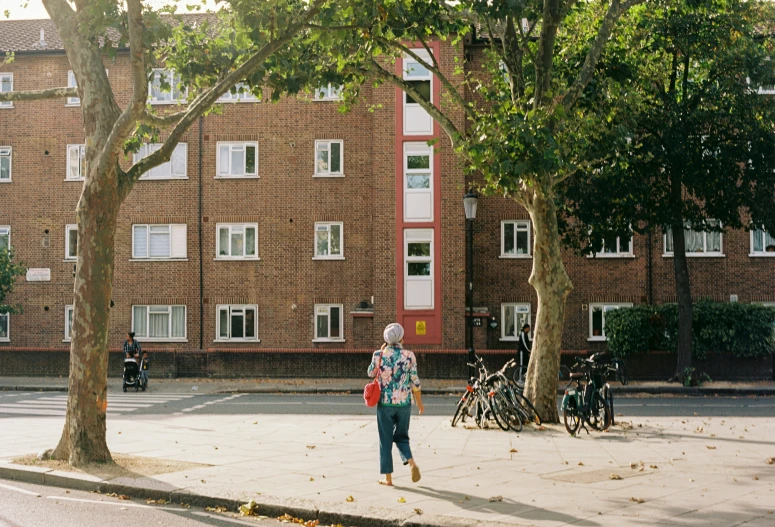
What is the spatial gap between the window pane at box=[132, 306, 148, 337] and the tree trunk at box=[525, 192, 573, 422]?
868 inches

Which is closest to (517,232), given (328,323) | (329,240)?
(329,240)

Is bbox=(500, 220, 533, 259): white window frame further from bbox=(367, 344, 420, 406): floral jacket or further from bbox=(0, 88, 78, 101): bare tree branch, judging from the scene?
bbox=(367, 344, 420, 406): floral jacket

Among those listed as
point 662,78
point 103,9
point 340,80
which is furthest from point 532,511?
point 662,78

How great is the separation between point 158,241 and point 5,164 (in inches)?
275

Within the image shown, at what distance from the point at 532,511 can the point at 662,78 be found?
827 inches

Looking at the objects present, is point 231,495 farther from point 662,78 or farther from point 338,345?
point 338,345

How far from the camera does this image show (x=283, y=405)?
2317cm

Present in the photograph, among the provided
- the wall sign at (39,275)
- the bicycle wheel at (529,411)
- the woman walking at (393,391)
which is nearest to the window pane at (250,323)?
the wall sign at (39,275)

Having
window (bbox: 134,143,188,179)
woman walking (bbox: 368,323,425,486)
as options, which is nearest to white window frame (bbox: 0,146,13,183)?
window (bbox: 134,143,188,179)

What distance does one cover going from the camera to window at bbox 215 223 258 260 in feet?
117

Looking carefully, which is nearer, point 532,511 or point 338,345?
point 532,511

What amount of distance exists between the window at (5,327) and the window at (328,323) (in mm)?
11925

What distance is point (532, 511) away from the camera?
8.83 m

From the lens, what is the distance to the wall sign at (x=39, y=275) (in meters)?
36.6
